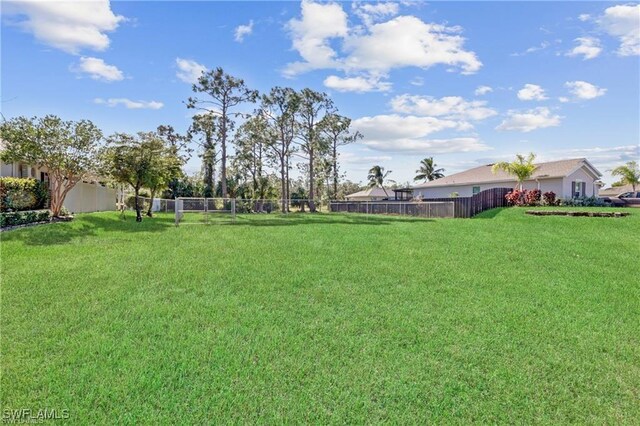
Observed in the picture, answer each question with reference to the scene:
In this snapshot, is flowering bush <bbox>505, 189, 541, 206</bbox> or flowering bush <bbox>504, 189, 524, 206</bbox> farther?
flowering bush <bbox>504, 189, 524, 206</bbox>

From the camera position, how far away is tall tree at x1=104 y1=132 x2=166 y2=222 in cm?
1544

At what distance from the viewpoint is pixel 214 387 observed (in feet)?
9.88

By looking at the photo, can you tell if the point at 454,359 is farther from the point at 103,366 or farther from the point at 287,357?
the point at 103,366

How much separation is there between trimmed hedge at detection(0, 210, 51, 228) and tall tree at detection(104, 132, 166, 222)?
340cm

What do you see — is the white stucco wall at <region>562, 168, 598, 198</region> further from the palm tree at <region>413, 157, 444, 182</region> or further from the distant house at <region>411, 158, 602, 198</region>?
the palm tree at <region>413, 157, 444, 182</region>

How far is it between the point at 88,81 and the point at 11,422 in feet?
39.5

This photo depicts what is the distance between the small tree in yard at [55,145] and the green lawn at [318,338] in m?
6.85

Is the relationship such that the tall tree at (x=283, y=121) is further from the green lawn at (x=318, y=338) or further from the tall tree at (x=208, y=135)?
the green lawn at (x=318, y=338)

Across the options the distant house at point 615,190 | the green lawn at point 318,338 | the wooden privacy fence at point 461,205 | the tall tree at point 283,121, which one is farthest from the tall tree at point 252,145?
the distant house at point 615,190

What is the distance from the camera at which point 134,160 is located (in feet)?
51.4

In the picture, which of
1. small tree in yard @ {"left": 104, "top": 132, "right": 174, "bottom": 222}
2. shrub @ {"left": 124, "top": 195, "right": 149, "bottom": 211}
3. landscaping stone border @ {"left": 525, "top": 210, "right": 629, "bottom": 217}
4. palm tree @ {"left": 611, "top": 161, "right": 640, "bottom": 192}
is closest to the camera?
landscaping stone border @ {"left": 525, "top": 210, "right": 629, "bottom": 217}

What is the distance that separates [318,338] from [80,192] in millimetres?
20172

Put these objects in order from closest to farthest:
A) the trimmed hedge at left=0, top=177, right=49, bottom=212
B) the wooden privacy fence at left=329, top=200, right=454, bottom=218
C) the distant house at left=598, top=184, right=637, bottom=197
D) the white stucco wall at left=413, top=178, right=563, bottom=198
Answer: the trimmed hedge at left=0, top=177, right=49, bottom=212 → the wooden privacy fence at left=329, top=200, right=454, bottom=218 → the white stucco wall at left=413, top=178, right=563, bottom=198 → the distant house at left=598, top=184, right=637, bottom=197

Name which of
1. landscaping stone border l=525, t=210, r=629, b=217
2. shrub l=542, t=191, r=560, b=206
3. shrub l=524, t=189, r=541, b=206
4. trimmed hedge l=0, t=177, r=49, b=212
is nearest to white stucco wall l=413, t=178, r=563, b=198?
shrub l=542, t=191, r=560, b=206
